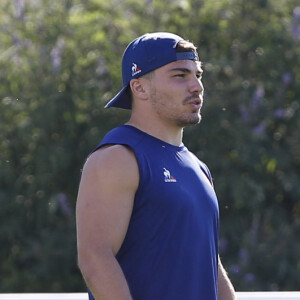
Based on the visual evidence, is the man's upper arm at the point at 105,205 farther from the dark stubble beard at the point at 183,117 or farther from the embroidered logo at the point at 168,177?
the dark stubble beard at the point at 183,117

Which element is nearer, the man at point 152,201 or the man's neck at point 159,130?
the man at point 152,201

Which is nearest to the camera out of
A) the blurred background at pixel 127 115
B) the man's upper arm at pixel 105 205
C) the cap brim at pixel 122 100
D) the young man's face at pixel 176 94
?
the man's upper arm at pixel 105 205

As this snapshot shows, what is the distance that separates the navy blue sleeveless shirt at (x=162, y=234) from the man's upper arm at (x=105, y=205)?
47 mm

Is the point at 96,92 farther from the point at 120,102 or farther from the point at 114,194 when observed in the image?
the point at 114,194

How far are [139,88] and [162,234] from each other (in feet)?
1.69

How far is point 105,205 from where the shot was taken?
→ 2391 mm

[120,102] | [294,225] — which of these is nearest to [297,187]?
[294,225]

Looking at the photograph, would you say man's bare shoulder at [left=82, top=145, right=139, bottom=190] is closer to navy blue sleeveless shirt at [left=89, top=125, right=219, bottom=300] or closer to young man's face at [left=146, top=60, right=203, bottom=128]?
navy blue sleeveless shirt at [left=89, top=125, right=219, bottom=300]

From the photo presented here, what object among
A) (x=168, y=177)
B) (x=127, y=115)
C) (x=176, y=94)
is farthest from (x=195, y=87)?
(x=127, y=115)

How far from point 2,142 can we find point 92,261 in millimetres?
3652

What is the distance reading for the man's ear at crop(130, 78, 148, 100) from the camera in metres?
2.65

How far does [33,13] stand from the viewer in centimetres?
611

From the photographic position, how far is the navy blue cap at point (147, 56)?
2645mm

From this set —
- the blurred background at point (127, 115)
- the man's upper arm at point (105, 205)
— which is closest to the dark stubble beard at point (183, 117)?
the man's upper arm at point (105, 205)
